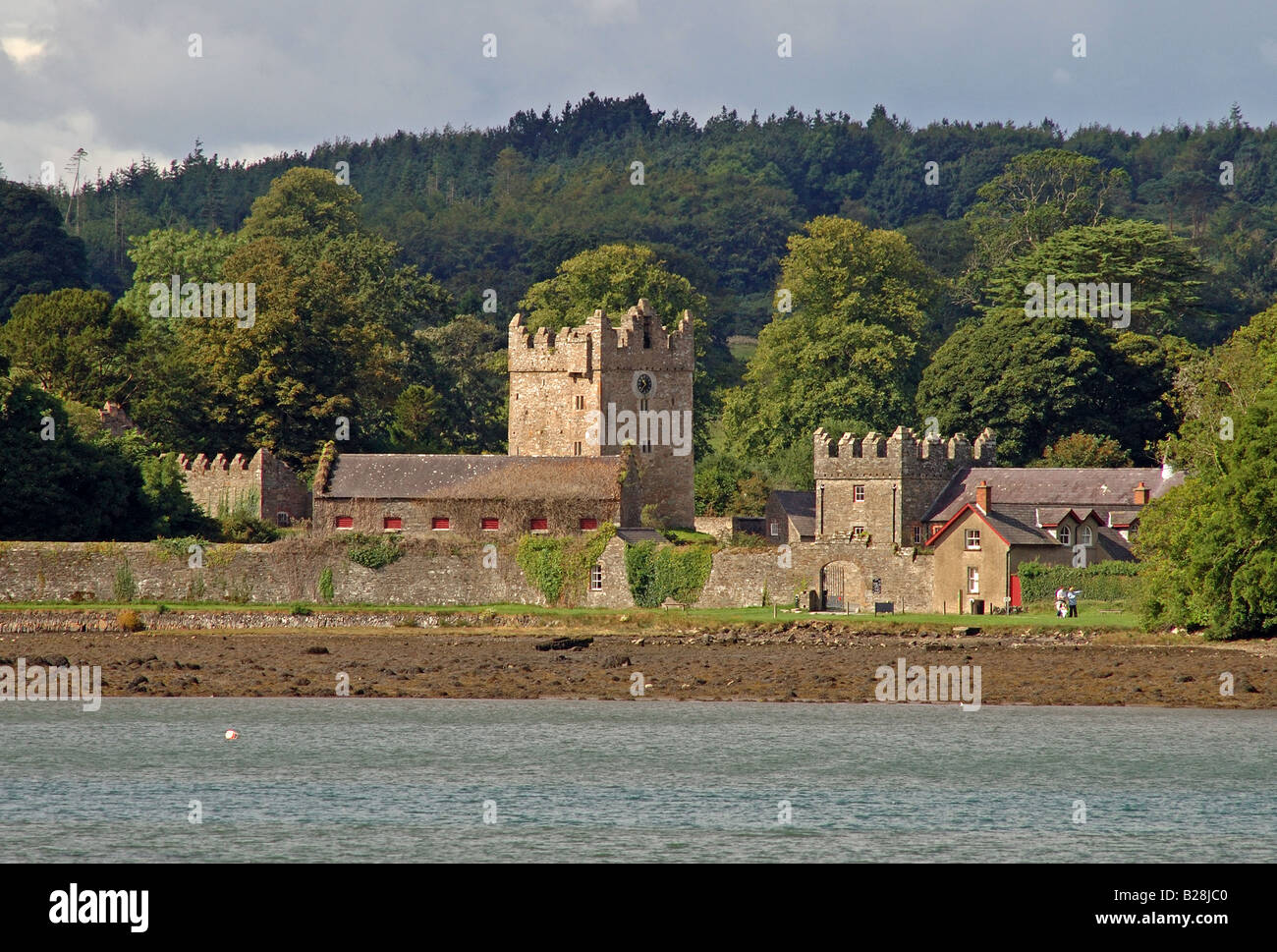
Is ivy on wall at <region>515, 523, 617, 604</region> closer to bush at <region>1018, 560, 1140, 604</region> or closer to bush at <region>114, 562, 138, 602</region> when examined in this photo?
bush at <region>114, 562, 138, 602</region>

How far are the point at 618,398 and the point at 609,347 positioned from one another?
1688mm

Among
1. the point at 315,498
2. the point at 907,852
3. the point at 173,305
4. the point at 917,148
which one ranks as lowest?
the point at 907,852

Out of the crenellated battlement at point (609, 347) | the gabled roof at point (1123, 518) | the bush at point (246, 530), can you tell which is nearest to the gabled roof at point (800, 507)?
the crenellated battlement at point (609, 347)

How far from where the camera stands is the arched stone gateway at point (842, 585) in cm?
5391

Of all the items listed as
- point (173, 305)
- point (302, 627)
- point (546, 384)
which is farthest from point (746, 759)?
point (173, 305)

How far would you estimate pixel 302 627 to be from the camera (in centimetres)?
5231

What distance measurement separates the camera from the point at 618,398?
2591 inches

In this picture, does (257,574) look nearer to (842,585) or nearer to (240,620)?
(240,620)

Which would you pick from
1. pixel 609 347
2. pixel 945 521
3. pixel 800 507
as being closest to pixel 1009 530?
pixel 945 521

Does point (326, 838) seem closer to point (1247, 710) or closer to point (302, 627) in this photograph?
point (1247, 710)

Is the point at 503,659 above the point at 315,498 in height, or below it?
below

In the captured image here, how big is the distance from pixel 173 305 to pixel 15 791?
52.4 meters

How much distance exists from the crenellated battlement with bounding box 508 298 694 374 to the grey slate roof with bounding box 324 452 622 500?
222 inches
